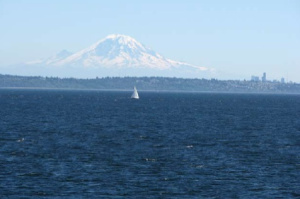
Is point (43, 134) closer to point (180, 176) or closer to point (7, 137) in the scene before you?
point (7, 137)

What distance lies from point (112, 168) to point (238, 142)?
2808 cm

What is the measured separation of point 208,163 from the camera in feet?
197

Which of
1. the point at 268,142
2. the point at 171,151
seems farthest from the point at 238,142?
the point at 171,151

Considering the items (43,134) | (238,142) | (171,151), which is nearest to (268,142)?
(238,142)

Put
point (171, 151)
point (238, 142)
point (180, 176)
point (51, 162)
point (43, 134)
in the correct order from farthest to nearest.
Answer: point (43, 134) → point (238, 142) → point (171, 151) → point (51, 162) → point (180, 176)

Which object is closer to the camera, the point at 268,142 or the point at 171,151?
the point at 171,151

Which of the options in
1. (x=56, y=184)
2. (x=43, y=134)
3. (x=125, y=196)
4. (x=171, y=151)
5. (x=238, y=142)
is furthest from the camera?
(x=43, y=134)

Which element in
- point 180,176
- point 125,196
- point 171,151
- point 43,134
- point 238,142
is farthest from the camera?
point 43,134

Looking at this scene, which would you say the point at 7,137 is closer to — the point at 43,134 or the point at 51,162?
the point at 43,134

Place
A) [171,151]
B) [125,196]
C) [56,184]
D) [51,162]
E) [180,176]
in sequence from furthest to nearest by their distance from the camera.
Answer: [171,151] < [51,162] < [180,176] < [56,184] < [125,196]

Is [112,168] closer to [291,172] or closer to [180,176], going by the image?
[180,176]

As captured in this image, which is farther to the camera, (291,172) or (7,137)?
(7,137)

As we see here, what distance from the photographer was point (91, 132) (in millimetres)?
90938

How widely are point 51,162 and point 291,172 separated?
2155 cm
